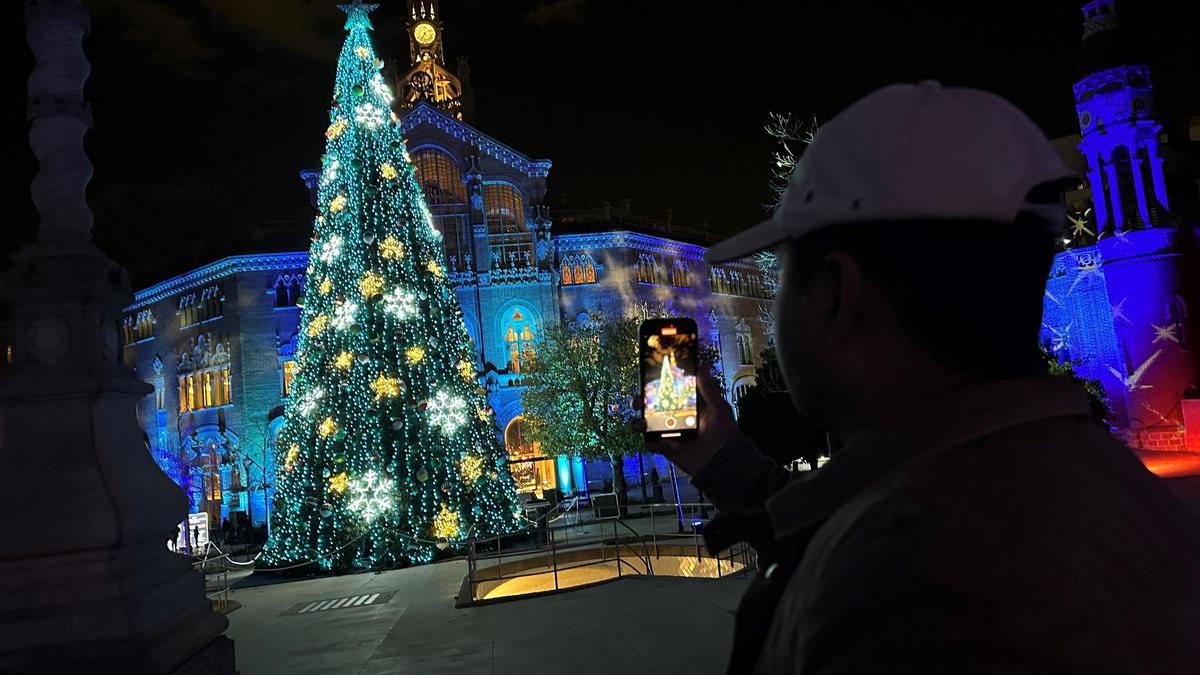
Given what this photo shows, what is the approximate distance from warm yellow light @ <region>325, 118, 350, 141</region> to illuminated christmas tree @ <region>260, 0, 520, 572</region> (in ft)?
0.11

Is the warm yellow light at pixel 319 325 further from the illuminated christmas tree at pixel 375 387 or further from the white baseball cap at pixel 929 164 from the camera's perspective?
the white baseball cap at pixel 929 164

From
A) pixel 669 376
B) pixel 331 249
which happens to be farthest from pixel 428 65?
pixel 669 376

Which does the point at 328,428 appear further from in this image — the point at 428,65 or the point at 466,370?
the point at 428,65

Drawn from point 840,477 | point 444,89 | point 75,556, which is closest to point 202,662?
point 75,556

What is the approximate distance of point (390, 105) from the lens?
19.3 m

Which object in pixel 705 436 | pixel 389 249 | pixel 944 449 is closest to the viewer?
pixel 944 449

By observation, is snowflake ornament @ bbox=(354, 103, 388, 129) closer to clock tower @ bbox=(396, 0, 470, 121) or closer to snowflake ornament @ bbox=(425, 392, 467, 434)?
snowflake ornament @ bbox=(425, 392, 467, 434)

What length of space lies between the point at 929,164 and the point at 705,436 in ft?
4.51

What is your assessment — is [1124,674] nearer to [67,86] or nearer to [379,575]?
[67,86]

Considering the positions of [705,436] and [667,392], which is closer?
[705,436]

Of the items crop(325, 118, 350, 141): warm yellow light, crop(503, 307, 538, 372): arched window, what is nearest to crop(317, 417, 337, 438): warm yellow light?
crop(325, 118, 350, 141): warm yellow light

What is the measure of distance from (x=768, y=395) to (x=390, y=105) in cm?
1345

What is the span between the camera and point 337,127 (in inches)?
740

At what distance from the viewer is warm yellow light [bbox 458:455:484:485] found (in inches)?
679
